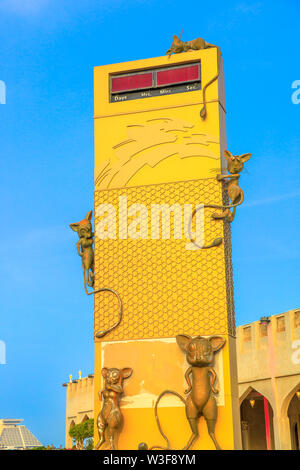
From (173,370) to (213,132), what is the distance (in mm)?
3761

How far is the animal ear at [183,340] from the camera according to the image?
10.5 m

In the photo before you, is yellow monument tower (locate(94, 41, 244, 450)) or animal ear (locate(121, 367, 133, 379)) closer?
yellow monument tower (locate(94, 41, 244, 450))

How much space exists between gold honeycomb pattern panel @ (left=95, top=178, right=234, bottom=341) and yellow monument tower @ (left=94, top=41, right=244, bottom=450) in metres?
0.02

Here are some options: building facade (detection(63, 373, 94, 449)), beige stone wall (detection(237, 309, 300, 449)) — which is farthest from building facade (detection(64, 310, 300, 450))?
building facade (detection(63, 373, 94, 449))

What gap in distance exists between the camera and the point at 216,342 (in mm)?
10422

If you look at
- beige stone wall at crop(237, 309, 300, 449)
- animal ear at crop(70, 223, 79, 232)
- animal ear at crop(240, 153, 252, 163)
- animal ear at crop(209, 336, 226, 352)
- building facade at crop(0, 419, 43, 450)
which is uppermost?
animal ear at crop(240, 153, 252, 163)

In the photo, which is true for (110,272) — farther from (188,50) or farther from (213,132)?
(188,50)

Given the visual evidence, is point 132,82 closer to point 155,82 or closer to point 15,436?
point 155,82

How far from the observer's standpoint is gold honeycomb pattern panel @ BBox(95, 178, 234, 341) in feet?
35.0

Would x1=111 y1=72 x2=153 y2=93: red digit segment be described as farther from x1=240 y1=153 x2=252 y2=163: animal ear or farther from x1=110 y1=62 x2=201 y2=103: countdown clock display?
x1=240 y1=153 x2=252 y2=163: animal ear

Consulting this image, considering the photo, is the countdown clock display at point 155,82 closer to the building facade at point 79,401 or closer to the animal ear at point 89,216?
the animal ear at point 89,216

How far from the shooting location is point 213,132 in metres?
11.1

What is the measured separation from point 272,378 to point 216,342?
42.1 ft
